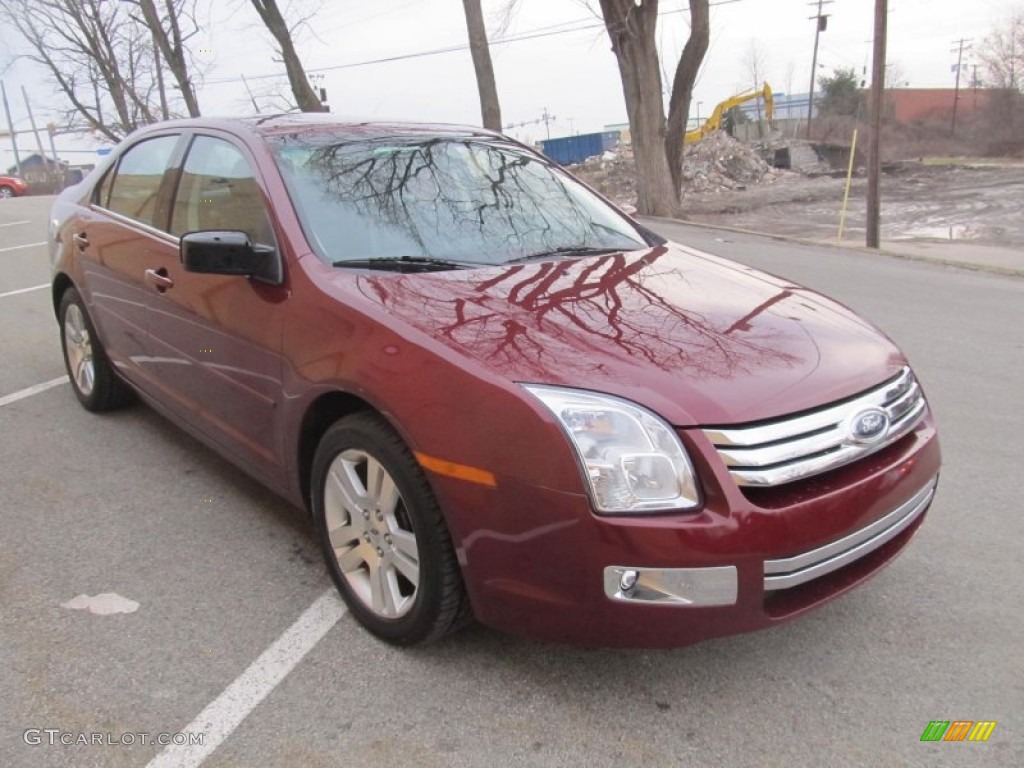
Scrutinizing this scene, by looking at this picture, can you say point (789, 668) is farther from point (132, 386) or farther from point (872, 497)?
point (132, 386)

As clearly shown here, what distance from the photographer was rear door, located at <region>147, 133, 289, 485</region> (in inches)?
119

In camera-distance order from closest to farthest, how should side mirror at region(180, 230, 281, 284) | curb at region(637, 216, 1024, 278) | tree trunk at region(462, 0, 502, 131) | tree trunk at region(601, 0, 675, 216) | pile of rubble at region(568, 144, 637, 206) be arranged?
side mirror at region(180, 230, 281, 284) → curb at region(637, 216, 1024, 278) → tree trunk at region(601, 0, 675, 216) → tree trunk at region(462, 0, 502, 131) → pile of rubble at region(568, 144, 637, 206)

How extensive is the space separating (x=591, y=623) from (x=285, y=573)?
1.43 meters

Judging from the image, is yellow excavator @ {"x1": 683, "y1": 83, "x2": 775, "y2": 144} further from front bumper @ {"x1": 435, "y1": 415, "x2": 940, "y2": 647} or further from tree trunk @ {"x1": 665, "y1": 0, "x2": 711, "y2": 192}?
front bumper @ {"x1": 435, "y1": 415, "x2": 940, "y2": 647}

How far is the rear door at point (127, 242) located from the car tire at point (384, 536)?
5.01ft

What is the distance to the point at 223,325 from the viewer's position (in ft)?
10.5

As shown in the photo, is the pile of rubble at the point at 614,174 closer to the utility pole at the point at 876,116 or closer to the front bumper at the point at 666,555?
the utility pole at the point at 876,116

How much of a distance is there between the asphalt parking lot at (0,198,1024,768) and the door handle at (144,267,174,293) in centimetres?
93

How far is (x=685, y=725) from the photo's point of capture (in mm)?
2311

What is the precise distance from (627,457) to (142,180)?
3202mm

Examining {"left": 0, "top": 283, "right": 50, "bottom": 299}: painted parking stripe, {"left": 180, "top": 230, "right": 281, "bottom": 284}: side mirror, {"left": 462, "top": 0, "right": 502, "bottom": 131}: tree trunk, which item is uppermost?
{"left": 462, "top": 0, "right": 502, "bottom": 131}: tree trunk

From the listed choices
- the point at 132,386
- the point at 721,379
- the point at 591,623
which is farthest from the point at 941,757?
the point at 132,386

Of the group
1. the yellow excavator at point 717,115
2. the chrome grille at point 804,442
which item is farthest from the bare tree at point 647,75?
the yellow excavator at point 717,115

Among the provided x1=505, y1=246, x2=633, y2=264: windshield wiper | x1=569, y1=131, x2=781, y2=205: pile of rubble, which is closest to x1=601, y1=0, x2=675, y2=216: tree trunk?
x1=569, y1=131, x2=781, y2=205: pile of rubble
